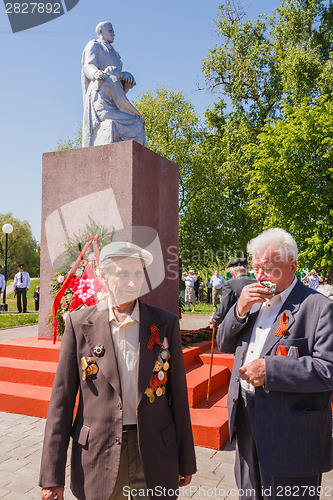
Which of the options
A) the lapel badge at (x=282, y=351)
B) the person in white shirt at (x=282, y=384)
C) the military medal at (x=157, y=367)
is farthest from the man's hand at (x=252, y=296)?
the military medal at (x=157, y=367)

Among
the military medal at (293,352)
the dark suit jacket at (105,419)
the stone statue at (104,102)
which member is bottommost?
the dark suit jacket at (105,419)

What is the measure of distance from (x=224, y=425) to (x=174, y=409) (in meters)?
2.45

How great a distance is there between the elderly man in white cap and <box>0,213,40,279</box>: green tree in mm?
50667

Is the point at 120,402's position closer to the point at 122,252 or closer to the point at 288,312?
the point at 122,252

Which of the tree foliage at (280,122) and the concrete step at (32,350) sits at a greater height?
the tree foliage at (280,122)

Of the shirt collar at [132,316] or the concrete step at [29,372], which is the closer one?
the shirt collar at [132,316]

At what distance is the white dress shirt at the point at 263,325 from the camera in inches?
93.7

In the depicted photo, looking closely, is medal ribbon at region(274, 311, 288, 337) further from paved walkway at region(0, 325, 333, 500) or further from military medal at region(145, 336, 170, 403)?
paved walkway at region(0, 325, 333, 500)

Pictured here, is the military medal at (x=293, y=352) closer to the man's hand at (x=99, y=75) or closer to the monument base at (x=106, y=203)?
the monument base at (x=106, y=203)

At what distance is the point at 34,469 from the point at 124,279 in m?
2.60

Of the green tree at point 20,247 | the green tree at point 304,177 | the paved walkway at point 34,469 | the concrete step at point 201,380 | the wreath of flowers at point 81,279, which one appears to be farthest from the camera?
the green tree at point 20,247

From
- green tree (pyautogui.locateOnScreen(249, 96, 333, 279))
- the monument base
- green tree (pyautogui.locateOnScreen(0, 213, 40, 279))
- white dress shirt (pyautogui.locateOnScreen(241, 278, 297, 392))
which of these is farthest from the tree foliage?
green tree (pyautogui.locateOnScreen(0, 213, 40, 279))

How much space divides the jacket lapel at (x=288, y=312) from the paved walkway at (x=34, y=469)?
5.96ft

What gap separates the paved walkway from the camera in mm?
3420
